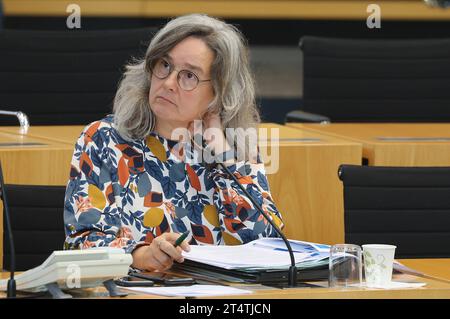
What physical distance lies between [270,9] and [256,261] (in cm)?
480

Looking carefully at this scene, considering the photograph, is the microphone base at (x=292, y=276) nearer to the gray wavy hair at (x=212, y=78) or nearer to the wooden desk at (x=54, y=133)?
the gray wavy hair at (x=212, y=78)

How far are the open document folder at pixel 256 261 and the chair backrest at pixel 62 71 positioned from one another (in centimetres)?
202

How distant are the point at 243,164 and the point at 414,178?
562mm

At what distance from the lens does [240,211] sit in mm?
2432

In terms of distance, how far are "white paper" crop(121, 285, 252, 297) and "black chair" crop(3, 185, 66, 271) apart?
33.1 inches

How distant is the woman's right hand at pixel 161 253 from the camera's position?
2041 mm

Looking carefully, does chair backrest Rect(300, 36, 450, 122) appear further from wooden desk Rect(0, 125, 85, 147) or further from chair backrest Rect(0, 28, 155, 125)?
wooden desk Rect(0, 125, 85, 147)

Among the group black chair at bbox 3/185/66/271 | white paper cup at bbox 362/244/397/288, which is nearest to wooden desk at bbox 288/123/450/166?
black chair at bbox 3/185/66/271

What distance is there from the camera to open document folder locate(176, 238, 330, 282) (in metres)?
2.02

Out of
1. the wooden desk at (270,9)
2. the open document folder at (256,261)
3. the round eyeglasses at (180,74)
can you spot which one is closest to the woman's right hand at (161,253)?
the open document folder at (256,261)

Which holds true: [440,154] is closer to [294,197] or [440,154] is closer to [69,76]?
[294,197]

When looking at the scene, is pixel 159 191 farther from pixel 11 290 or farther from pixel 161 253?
pixel 11 290
